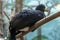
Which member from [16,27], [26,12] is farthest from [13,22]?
[26,12]

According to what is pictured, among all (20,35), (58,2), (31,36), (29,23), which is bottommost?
(31,36)

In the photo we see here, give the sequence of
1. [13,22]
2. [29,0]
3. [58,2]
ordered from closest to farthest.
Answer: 1. [13,22]
2. [58,2]
3. [29,0]

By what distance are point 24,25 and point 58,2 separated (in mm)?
2286

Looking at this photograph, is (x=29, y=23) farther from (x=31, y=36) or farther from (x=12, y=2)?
(x=12, y=2)

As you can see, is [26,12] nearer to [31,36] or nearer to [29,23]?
[29,23]

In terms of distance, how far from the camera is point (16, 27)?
93.8 inches

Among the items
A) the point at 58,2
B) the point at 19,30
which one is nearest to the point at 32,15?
the point at 19,30

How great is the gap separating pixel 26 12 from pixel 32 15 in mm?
79

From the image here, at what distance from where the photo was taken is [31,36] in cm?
472

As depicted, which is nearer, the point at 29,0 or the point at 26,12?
the point at 26,12

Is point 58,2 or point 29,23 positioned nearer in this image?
point 29,23

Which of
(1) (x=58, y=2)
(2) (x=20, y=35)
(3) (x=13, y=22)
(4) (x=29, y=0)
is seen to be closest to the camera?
(3) (x=13, y=22)

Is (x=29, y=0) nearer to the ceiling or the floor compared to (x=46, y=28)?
nearer to the ceiling

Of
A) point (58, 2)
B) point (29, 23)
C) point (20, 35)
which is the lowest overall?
point (20, 35)
